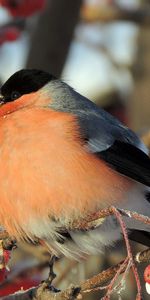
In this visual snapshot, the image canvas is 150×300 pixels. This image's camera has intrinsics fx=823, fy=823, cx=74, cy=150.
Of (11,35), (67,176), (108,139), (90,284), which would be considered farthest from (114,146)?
(11,35)

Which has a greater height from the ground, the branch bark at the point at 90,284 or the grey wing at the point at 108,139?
the grey wing at the point at 108,139

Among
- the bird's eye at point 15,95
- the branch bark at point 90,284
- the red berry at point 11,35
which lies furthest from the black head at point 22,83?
the red berry at point 11,35

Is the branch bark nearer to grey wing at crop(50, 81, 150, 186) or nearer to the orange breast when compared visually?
the orange breast

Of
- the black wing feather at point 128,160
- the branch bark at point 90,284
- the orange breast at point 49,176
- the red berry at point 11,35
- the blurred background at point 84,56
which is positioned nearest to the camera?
the branch bark at point 90,284

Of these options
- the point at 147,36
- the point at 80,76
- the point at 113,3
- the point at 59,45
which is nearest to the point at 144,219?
the point at 59,45

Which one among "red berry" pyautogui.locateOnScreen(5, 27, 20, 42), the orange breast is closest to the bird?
the orange breast

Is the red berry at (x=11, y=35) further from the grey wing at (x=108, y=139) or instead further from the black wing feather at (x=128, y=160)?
the black wing feather at (x=128, y=160)

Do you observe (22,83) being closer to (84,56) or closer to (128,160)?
(128,160)
